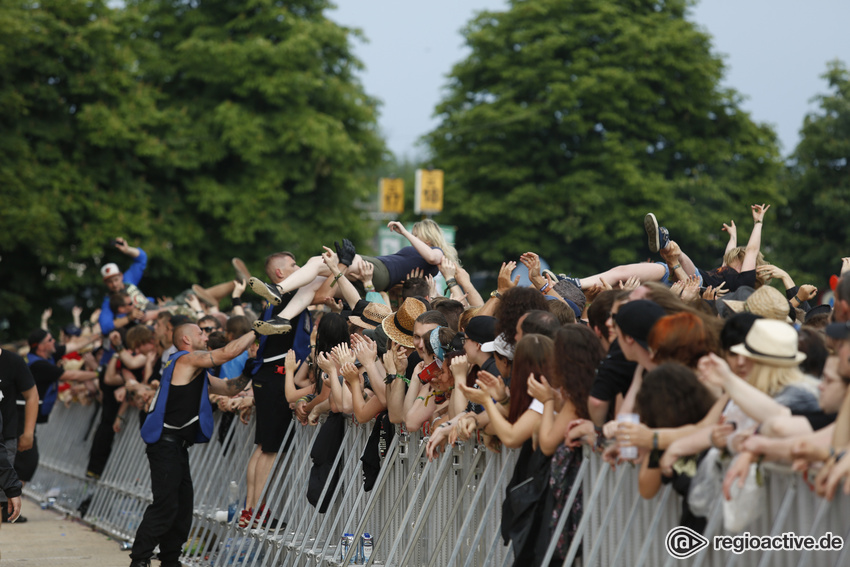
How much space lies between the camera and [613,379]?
4.46 metres

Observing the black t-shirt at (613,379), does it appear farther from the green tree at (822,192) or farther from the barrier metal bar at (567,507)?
the green tree at (822,192)

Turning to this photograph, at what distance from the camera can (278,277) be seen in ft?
28.8

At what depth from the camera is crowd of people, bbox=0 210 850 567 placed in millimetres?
3688

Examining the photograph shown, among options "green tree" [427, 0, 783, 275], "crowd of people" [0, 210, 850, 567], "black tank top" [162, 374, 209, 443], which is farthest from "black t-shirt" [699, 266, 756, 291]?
"green tree" [427, 0, 783, 275]

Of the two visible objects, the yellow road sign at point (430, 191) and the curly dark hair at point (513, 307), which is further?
the yellow road sign at point (430, 191)

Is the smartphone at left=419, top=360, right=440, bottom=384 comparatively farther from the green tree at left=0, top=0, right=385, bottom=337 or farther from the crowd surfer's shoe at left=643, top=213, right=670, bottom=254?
the green tree at left=0, top=0, right=385, bottom=337

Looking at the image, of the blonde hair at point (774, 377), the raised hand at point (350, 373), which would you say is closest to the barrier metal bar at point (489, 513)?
the blonde hair at point (774, 377)

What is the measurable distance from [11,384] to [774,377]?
22.4 feet

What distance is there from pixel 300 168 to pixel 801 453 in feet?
83.4

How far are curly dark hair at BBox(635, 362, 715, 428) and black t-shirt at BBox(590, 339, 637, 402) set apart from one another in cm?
55

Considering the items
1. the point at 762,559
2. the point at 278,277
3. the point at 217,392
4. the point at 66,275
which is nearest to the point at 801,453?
the point at 762,559

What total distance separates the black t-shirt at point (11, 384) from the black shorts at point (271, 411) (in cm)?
195

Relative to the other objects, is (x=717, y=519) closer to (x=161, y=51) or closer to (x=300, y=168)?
(x=300, y=168)

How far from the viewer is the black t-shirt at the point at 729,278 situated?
288 inches
